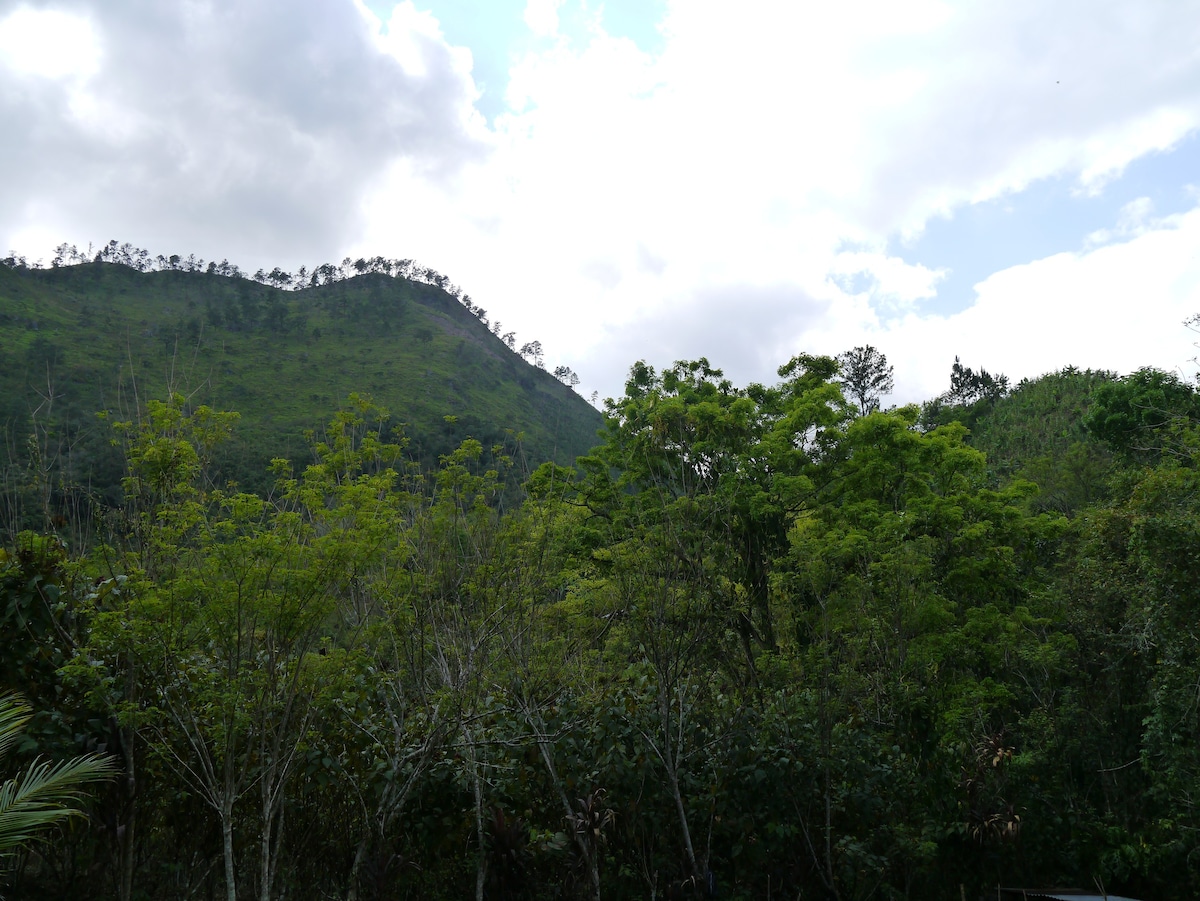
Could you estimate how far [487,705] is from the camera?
682 centimetres

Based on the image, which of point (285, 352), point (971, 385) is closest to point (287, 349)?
point (285, 352)

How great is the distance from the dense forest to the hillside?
23352 mm

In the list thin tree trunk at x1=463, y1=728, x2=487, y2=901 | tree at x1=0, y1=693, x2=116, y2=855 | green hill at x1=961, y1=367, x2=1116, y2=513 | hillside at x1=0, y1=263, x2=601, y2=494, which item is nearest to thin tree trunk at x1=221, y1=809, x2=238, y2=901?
tree at x1=0, y1=693, x2=116, y2=855

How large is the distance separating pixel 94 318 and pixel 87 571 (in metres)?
65.0

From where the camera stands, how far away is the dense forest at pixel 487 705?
5.52 m

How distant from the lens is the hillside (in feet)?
136

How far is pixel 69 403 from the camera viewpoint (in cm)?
3556

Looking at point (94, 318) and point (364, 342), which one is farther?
point (364, 342)

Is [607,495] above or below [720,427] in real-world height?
below

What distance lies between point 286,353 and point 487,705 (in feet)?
200

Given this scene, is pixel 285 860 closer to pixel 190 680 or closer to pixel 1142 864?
pixel 190 680

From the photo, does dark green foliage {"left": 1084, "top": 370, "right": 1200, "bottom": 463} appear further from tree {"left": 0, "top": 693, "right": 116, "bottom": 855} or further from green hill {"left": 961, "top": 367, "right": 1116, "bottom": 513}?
tree {"left": 0, "top": 693, "right": 116, "bottom": 855}

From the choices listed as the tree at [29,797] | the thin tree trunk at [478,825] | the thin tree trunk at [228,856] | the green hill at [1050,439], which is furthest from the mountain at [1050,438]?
the tree at [29,797]

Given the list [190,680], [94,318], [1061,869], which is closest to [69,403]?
[94,318]
